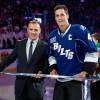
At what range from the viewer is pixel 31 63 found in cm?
396

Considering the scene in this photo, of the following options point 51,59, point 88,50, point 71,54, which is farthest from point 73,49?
point 51,59

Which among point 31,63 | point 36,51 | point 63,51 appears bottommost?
point 31,63

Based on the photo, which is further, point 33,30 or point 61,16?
point 33,30

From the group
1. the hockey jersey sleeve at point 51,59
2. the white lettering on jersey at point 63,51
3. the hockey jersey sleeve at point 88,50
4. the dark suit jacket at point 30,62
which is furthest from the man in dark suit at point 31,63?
the hockey jersey sleeve at point 88,50

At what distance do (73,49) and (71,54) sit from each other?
0.18 ft

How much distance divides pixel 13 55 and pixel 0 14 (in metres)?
9.15

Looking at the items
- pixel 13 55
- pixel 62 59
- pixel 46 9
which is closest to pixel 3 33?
pixel 46 9

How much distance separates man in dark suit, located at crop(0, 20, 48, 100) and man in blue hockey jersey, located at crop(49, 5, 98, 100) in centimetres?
50

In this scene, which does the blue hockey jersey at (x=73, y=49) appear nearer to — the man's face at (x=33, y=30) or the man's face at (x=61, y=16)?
the man's face at (x=61, y=16)

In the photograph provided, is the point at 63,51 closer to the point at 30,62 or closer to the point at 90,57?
the point at 90,57

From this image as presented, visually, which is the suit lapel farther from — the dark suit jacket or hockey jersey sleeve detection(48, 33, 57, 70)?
hockey jersey sleeve detection(48, 33, 57, 70)

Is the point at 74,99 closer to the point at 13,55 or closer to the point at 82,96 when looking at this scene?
the point at 82,96

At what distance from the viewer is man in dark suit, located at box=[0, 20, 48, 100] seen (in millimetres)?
3949

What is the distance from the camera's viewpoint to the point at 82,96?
341cm
